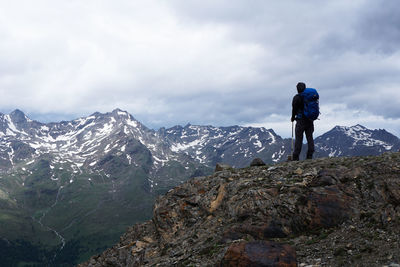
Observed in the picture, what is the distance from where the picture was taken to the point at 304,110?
82.5 feet

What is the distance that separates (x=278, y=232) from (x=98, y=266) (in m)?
18.9

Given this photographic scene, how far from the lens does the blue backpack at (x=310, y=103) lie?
24503 mm

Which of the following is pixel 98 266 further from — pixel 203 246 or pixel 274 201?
pixel 274 201

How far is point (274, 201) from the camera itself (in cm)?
1838

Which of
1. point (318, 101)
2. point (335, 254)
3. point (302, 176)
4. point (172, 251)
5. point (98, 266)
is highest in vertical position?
point (318, 101)

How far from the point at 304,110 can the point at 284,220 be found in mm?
11652

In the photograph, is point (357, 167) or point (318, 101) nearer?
point (357, 167)

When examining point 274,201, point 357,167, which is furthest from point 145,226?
point 357,167

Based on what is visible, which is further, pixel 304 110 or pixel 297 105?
pixel 297 105

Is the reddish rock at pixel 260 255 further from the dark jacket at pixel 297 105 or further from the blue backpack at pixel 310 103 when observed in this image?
the dark jacket at pixel 297 105

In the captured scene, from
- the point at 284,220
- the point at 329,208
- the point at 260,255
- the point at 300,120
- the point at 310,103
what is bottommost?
the point at 260,255

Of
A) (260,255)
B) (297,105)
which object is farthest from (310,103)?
(260,255)

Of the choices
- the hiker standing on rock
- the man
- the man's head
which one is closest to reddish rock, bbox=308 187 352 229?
the hiker standing on rock

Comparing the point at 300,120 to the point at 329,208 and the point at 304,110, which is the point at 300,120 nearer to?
the point at 304,110
